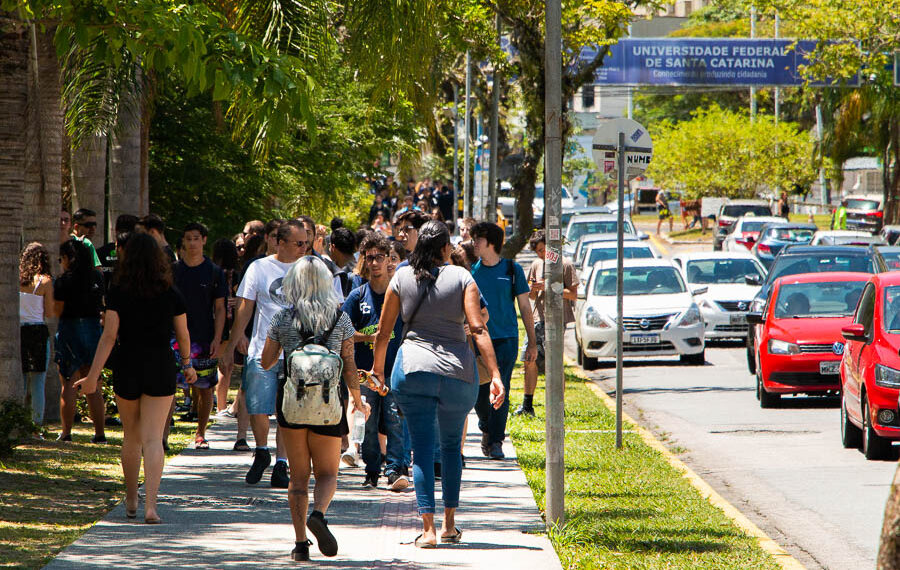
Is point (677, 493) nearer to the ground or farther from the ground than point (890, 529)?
nearer to the ground

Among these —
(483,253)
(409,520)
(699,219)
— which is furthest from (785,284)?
(699,219)

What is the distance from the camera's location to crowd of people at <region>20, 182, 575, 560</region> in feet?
24.1

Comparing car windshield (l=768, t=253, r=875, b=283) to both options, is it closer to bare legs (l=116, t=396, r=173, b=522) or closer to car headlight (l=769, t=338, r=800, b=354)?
car headlight (l=769, t=338, r=800, b=354)

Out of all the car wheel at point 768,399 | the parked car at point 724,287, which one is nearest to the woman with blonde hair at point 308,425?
the car wheel at point 768,399

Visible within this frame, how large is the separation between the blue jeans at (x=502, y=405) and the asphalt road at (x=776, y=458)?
1.78 metres

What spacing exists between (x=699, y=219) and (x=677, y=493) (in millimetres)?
57626

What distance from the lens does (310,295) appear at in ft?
24.1

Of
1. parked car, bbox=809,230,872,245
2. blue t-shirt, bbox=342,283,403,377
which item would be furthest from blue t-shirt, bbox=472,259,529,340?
parked car, bbox=809,230,872,245

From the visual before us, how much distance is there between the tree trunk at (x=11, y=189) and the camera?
11062mm

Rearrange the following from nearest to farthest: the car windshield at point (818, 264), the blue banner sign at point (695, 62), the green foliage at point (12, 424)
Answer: the green foliage at point (12, 424) < the car windshield at point (818, 264) < the blue banner sign at point (695, 62)

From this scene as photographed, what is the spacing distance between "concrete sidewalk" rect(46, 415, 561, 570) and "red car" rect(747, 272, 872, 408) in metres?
5.71

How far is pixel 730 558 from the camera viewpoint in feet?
26.1

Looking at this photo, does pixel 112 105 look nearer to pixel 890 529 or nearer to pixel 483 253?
pixel 483 253

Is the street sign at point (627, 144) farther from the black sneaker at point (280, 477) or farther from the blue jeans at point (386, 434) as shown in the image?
the black sneaker at point (280, 477)
